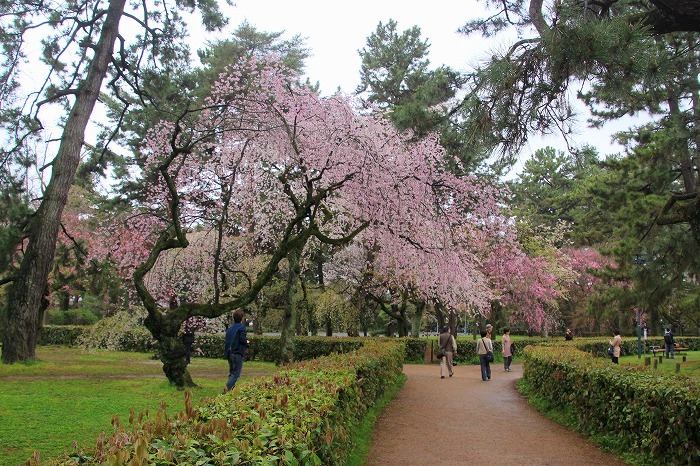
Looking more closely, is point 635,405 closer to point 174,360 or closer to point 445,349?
point 174,360

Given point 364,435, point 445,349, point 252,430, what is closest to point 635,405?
point 364,435

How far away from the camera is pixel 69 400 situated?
8914mm

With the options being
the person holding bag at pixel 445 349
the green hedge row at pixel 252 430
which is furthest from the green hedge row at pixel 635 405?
the person holding bag at pixel 445 349

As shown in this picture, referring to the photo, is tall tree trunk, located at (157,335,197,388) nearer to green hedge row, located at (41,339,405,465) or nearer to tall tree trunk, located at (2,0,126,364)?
green hedge row, located at (41,339,405,465)

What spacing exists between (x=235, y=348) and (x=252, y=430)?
246 inches

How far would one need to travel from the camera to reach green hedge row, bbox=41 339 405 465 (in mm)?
2664

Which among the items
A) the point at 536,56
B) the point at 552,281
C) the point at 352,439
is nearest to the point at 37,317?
the point at 352,439

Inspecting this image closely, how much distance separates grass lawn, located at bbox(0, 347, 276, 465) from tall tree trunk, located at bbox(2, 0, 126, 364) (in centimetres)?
73

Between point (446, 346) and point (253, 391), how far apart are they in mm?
12202

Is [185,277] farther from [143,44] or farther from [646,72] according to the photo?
[646,72]

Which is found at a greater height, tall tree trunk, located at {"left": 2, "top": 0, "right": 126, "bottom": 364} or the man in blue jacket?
tall tree trunk, located at {"left": 2, "top": 0, "right": 126, "bottom": 364}

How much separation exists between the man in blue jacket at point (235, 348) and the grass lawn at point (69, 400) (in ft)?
2.17

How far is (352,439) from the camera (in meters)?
6.42

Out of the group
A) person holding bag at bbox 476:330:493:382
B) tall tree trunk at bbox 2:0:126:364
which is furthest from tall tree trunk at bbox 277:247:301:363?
tall tree trunk at bbox 2:0:126:364
